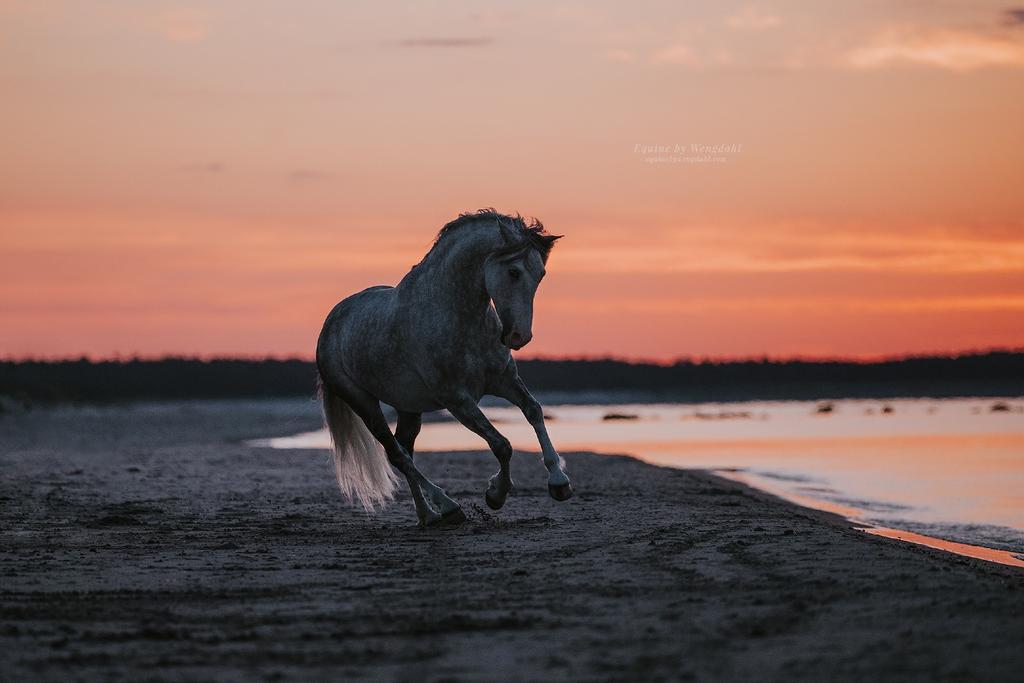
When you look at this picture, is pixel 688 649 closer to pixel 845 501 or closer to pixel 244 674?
pixel 244 674

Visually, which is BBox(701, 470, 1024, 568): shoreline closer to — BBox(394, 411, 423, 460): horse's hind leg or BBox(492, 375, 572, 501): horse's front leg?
BBox(492, 375, 572, 501): horse's front leg

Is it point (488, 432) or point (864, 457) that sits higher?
point (488, 432)

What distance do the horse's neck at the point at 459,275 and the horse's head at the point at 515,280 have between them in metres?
0.20

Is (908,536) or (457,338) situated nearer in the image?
(457,338)

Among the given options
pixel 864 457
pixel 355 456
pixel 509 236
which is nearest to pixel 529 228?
pixel 509 236

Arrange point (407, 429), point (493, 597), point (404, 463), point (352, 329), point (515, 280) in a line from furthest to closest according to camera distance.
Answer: point (407, 429)
point (352, 329)
point (404, 463)
point (515, 280)
point (493, 597)

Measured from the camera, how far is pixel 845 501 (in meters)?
14.8

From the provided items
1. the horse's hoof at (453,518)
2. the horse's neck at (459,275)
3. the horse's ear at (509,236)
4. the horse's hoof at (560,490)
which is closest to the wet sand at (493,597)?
the horse's hoof at (453,518)

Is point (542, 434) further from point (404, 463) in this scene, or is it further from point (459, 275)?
point (404, 463)

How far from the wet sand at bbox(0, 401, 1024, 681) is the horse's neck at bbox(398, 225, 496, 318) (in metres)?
1.73

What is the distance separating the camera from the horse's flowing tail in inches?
473

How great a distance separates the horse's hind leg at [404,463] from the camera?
1060 cm

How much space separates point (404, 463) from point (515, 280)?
7.56ft

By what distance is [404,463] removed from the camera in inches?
440
